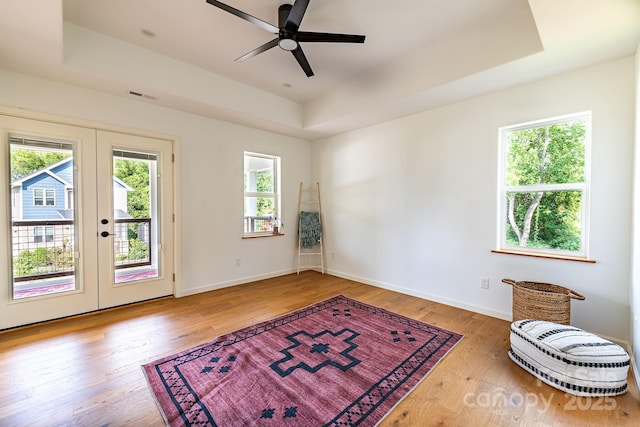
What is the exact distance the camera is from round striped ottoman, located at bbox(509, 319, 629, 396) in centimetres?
179

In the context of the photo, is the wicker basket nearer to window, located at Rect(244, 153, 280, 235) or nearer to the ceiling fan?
the ceiling fan

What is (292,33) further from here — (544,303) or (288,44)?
(544,303)

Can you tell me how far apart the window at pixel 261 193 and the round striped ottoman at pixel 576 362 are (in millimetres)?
3901

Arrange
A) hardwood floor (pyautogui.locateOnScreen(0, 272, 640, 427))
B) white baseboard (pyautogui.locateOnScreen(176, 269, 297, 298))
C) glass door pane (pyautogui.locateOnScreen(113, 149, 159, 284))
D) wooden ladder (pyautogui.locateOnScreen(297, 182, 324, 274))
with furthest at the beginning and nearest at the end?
1. wooden ladder (pyautogui.locateOnScreen(297, 182, 324, 274))
2. white baseboard (pyautogui.locateOnScreen(176, 269, 297, 298))
3. glass door pane (pyautogui.locateOnScreen(113, 149, 159, 284))
4. hardwood floor (pyautogui.locateOnScreen(0, 272, 640, 427))

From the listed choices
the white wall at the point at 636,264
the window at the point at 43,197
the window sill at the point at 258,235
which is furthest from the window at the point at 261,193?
the white wall at the point at 636,264

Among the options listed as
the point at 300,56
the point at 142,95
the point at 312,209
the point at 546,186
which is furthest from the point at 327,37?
the point at 312,209

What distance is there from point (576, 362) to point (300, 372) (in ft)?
6.09

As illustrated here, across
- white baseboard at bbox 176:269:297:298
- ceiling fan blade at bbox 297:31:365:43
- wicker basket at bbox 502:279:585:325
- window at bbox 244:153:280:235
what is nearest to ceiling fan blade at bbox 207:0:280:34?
ceiling fan blade at bbox 297:31:365:43

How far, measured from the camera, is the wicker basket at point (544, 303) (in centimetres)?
238

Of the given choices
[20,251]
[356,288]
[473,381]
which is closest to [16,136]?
[20,251]

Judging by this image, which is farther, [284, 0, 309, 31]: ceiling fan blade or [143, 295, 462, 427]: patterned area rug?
[284, 0, 309, 31]: ceiling fan blade

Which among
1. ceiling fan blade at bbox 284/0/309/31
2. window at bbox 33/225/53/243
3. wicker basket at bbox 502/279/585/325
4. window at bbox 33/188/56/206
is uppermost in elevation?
ceiling fan blade at bbox 284/0/309/31

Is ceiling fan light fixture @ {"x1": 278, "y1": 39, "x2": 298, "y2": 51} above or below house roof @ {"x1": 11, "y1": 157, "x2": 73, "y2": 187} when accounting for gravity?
above

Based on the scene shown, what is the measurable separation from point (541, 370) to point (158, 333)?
325 cm
